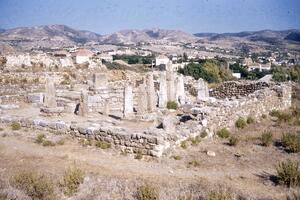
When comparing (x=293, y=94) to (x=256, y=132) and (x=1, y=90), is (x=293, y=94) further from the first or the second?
(x=1, y=90)

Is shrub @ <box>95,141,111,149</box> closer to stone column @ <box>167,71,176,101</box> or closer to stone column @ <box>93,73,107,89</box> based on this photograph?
stone column @ <box>167,71,176,101</box>

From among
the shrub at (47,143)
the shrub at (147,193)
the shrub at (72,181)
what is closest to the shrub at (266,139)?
the shrub at (147,193)

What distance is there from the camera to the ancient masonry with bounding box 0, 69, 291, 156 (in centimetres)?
1077

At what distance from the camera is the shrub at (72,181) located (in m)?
7.50

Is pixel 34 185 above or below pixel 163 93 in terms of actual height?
below

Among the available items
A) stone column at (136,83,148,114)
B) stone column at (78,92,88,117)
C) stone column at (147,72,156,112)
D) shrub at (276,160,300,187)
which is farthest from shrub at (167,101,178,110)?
shrub at (276,160,300,187)

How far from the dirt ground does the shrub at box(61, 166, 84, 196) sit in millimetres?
121

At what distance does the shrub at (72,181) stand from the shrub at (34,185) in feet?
0.95

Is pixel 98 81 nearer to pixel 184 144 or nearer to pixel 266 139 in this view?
pixel 184 144

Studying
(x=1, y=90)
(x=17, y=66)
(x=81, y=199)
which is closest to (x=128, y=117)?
(x=81, y=199)

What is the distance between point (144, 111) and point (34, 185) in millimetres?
8998

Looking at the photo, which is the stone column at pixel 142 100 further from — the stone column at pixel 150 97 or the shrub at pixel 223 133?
the shrub at pixel 223 133

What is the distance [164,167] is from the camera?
30.3ft

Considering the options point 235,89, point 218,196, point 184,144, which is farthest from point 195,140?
point 235,89
